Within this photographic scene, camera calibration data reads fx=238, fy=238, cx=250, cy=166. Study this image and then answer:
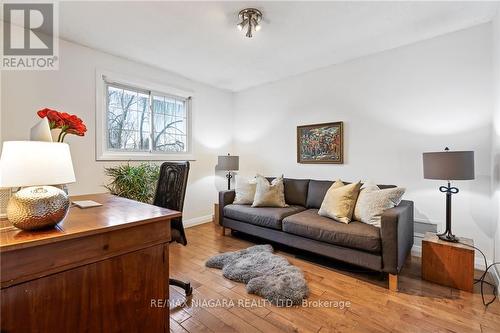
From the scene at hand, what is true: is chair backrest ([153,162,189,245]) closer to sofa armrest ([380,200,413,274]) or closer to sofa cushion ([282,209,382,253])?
sofa cushion ([282,209,382,253])

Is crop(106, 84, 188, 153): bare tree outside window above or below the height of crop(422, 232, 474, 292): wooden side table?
above

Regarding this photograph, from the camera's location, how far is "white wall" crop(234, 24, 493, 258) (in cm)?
240

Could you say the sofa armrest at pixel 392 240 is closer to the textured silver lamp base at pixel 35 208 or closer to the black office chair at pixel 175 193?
the black office chair at pixel 175 193

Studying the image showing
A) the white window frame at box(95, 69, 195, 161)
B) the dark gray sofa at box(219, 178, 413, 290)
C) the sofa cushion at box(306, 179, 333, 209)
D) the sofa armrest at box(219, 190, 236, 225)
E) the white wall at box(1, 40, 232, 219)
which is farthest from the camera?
the sofa armrest at box(219, 190, 236, 225)

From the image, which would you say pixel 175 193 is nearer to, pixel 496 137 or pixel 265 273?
pixel 265 273

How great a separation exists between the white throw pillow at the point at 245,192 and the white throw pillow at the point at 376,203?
1.45 meters

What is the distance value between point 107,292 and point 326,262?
212 cm

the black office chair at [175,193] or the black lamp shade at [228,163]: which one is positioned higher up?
the black lamp shade at [228,163]

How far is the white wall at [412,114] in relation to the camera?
7.87 ft

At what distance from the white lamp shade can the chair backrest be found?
37.0 inches

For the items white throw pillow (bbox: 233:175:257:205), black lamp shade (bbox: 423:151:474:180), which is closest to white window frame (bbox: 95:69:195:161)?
white throw pillow (bbox: 233:175:257:205)

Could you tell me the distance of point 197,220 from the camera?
406cm

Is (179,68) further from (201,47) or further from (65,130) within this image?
(65,130)

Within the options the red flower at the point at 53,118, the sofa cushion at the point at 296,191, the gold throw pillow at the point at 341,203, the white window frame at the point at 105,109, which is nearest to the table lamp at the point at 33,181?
the red flower at the point at 53,118
